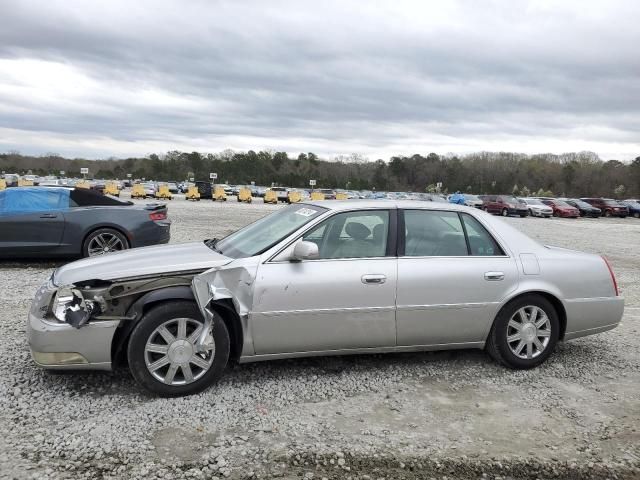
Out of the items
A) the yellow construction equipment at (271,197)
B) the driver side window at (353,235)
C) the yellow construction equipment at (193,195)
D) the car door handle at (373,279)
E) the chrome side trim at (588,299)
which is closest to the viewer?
the car door handle at (373,279)

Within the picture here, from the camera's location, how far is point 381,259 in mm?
4418

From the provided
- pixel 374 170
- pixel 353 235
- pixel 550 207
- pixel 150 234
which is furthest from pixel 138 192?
pixel 374 170

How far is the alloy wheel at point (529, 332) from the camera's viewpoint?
470 cm

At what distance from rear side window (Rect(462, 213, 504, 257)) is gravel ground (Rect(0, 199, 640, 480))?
1.03m

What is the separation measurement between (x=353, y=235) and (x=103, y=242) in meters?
5.78

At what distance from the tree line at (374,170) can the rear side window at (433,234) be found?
100653 millimetres

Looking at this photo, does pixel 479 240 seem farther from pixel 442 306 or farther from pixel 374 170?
pixel 374 170

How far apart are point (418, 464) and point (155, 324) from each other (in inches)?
79.4

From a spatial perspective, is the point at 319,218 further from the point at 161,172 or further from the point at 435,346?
the point at 161,172

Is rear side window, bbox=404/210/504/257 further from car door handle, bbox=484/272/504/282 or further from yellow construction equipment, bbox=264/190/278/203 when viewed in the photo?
yellow construction equipment, bbox=264/190/278/203

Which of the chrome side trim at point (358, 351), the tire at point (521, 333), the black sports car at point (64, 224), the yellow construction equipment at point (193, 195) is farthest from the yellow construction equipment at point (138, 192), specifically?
the tire at point (521, 333)

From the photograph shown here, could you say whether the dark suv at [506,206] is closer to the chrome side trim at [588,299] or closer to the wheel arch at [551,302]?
the chrome side trim at [588,299]

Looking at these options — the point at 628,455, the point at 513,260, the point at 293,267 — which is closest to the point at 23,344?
the point at 293,267

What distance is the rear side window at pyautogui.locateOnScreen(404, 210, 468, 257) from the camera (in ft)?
15.1
